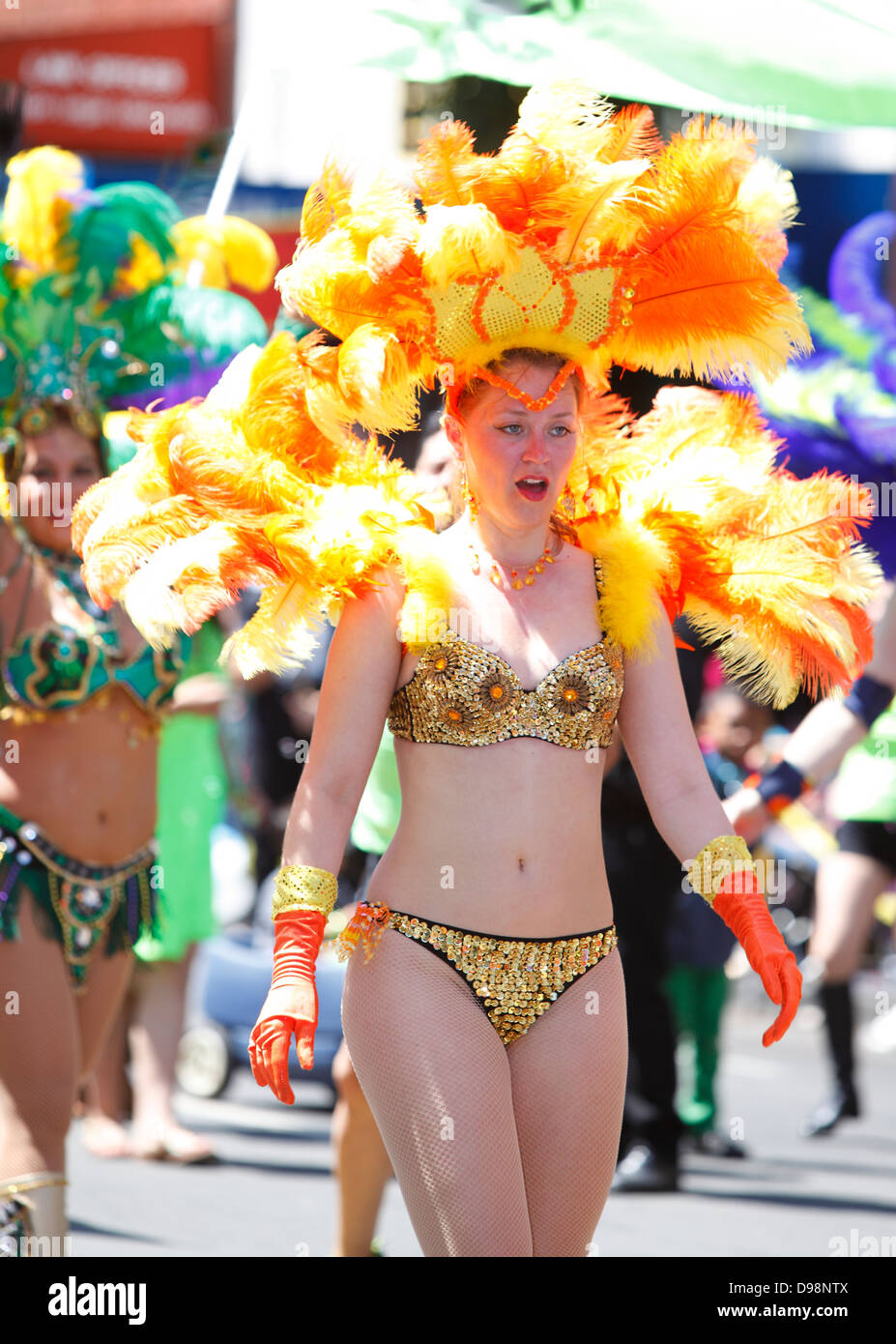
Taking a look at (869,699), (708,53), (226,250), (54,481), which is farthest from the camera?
(226,250)

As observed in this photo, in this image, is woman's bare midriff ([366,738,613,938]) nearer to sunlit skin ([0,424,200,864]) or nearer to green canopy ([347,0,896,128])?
sunlit skin ([0,424,200,864])

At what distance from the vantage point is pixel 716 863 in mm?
3162

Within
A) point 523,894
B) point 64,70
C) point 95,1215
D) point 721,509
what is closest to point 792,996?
point 523,894

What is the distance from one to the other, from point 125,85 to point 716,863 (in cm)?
1552

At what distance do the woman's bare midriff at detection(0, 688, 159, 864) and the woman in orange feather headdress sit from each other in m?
0.90

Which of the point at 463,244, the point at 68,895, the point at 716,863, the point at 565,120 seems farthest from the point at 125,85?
the point at 716,863

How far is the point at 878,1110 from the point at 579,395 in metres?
5.30

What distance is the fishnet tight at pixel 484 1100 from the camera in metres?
2.93

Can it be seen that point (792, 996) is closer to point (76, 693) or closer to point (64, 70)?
point (76, 693)

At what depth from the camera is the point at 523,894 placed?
10.1 ft

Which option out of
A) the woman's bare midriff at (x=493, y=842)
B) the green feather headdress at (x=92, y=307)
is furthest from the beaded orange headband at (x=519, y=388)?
the green feather headdress at (x=92, y=307)

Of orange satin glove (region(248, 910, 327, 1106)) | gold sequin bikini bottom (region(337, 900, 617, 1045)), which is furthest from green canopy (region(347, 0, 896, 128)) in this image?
orange satin glove (region(248, 910, 327, 1106))

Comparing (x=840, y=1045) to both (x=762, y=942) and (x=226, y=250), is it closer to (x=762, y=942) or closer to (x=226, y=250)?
(x=226, y=250)

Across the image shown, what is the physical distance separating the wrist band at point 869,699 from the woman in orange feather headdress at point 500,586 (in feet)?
6.10
